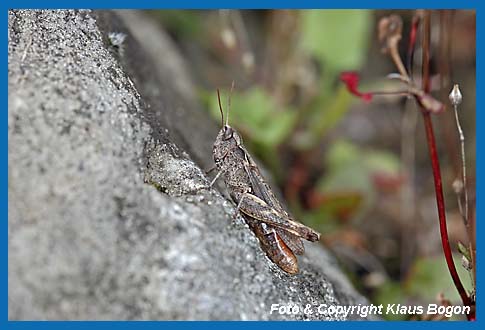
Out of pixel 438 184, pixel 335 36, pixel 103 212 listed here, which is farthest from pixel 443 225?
pixel 335 36

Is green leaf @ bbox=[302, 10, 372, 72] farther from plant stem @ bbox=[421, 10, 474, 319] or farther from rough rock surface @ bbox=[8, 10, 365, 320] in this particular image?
rough rock surface @ bbox=[8, 10, 365, 320]

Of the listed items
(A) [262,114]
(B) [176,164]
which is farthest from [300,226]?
(A) [262,114]

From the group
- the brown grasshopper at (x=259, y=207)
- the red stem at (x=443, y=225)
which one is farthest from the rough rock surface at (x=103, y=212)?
the red stem at (x=443, y=225)

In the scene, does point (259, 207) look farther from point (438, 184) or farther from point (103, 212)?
point (438, 184)

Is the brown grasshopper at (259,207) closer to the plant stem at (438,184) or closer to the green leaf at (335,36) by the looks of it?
the plant stem at (438,184)

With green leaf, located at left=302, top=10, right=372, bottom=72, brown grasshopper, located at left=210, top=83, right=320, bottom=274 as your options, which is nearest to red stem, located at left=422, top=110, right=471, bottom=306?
brown grasshopper, located at left=210, top=83, right=320, bottom=274
